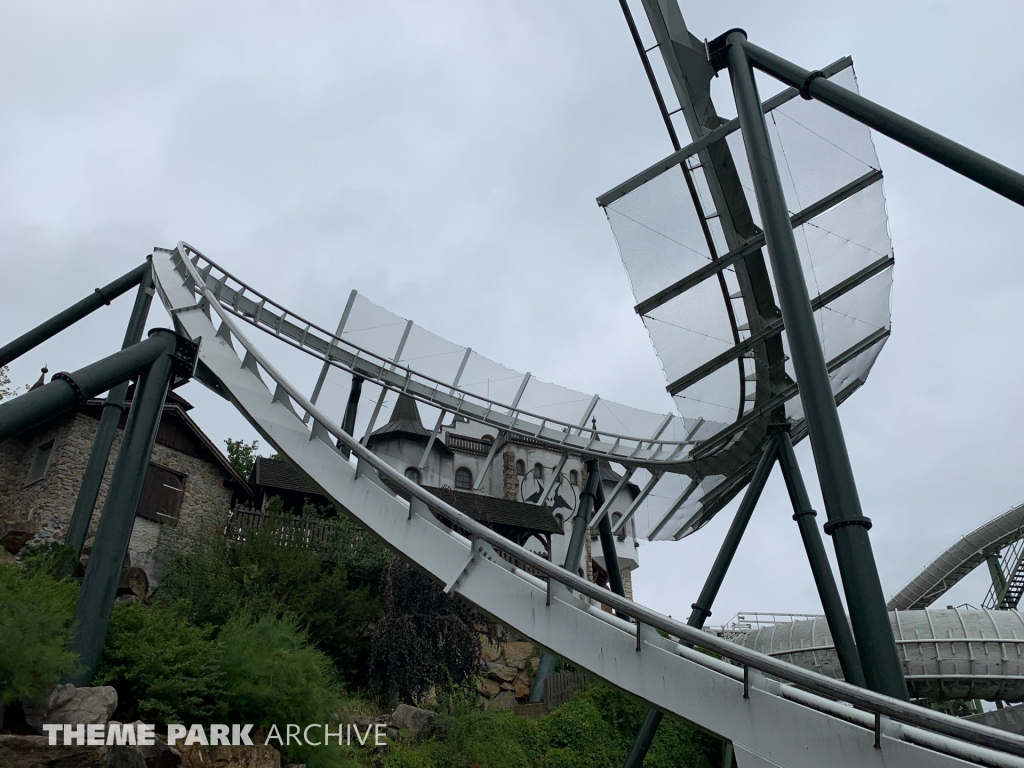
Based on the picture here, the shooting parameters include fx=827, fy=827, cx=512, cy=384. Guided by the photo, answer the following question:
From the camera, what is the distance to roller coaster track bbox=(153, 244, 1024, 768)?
543 cm

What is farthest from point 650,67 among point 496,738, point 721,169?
point 496,738

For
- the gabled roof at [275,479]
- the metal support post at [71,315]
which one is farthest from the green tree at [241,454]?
the metal support post at [71,315]

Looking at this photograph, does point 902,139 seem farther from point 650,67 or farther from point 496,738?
point 496,738

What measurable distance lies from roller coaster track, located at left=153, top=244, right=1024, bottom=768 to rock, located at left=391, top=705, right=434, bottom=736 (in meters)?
7.45

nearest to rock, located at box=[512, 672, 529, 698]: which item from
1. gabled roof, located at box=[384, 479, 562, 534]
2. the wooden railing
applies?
gabled roof, located at box=[384, 479, 562, 534]

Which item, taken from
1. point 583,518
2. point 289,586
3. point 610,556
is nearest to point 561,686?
point 610,556

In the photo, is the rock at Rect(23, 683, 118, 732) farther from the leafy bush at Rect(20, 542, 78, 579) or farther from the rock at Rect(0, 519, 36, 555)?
the rock at Rect(0, 519, 36, 555)

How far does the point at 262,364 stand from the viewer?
10.2m

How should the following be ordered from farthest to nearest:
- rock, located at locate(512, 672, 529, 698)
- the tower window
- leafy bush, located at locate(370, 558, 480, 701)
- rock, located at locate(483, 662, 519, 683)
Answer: rock, located at locate(512, 672, 529, 698), rock, located at locate(483, 662, 519, 683), the tower window, leafy bush, located at locate(370, 558, 480, 701)

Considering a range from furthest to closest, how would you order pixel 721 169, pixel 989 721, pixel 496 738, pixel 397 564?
1. pixel 989 721
2. pixel 397 564
3. pixel 496 738
4. pixel 721 169

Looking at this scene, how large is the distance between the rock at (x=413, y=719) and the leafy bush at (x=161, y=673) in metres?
6.81

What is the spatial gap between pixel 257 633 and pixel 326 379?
28.2 feet

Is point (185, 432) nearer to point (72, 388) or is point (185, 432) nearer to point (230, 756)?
point (72, 388)

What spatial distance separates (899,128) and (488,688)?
1711cm
